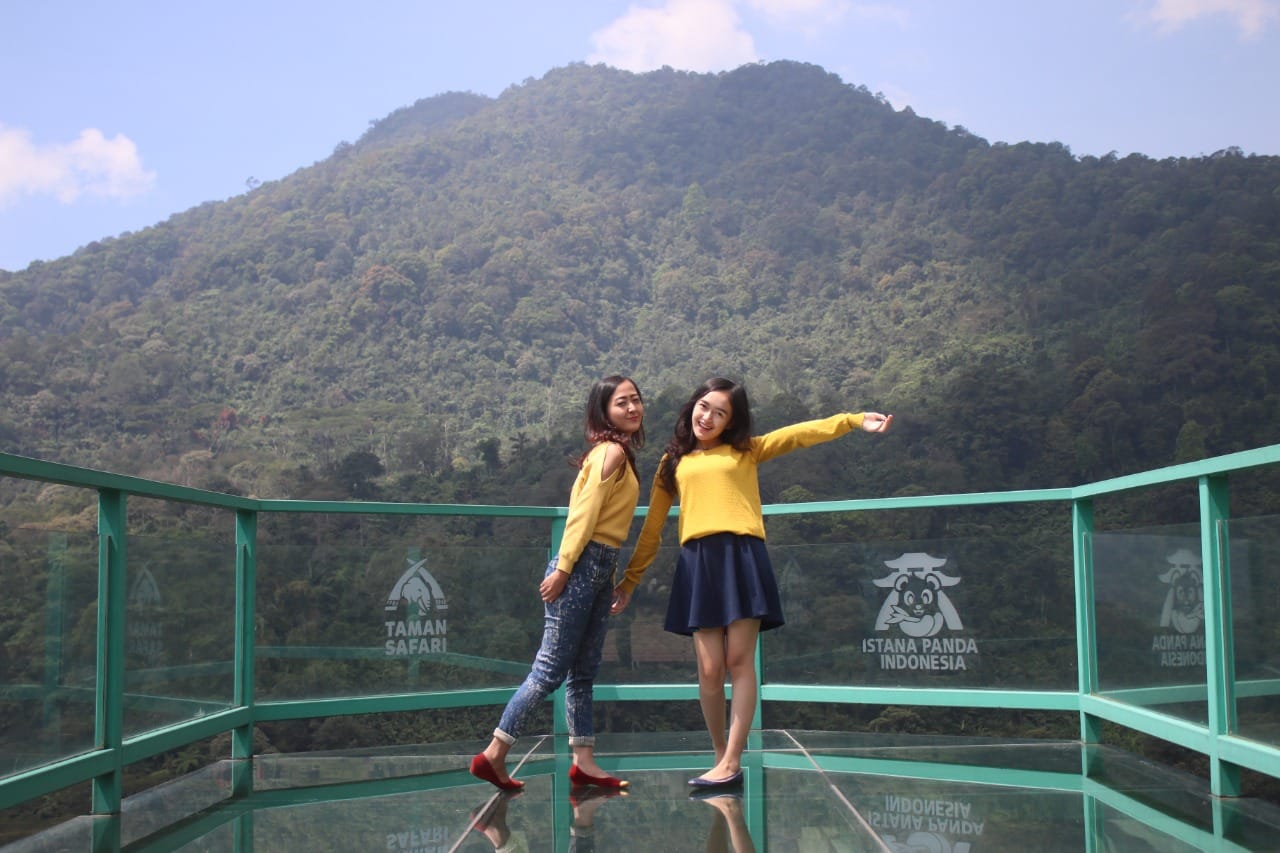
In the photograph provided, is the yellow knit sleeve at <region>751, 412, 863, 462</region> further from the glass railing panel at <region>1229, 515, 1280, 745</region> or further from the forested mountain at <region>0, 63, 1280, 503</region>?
the forested mountain at <region>0, 63, 1280, 503</region>

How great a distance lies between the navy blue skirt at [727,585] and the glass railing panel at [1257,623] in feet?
5.18

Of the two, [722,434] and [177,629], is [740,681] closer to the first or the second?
[722,434]

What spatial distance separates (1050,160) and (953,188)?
5.54 m

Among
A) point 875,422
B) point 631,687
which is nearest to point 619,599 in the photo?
point 875,422

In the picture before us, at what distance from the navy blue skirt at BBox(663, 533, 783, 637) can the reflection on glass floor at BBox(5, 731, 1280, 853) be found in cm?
65

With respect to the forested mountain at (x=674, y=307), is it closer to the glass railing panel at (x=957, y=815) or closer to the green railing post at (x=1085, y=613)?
the green railing post at (x=1085, y=613)

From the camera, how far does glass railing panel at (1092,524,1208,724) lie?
4699mm

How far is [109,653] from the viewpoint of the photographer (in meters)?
4.42

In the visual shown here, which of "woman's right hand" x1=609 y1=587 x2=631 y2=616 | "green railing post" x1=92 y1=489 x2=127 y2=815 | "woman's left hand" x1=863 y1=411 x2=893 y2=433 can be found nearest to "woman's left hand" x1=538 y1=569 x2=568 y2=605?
"woman's right hand" x1=609 y1=587 x2=631 y2=616

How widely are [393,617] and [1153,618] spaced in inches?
136

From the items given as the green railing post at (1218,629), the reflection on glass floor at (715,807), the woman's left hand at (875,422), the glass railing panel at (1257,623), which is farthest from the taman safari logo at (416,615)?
the glass railing panel at (1257,623)

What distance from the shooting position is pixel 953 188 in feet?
221

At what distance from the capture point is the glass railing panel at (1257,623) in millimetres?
4113

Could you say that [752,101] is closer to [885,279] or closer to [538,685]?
[885,279]
